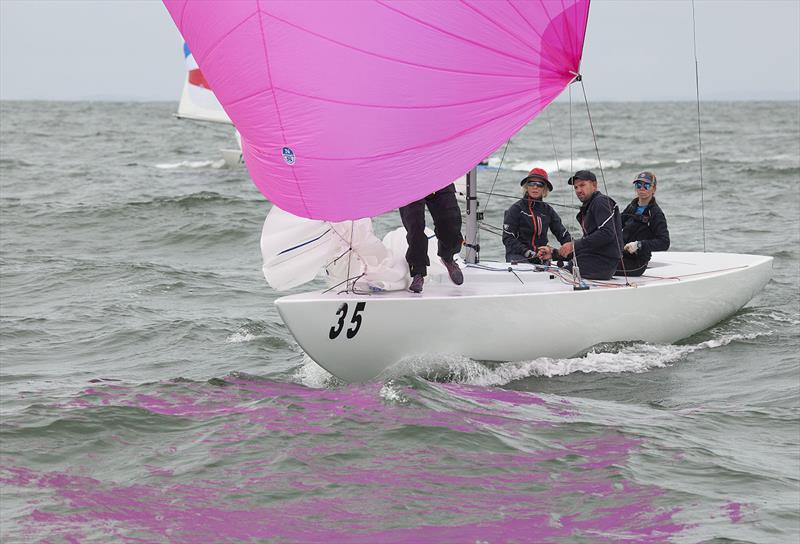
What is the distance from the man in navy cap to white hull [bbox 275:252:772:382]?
0.53 ft

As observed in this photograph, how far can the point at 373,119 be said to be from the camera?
17.5 feet

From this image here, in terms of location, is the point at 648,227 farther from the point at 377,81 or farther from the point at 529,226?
the point at 377,81

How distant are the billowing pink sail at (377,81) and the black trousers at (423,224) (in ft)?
2.07

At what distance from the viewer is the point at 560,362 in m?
6.41

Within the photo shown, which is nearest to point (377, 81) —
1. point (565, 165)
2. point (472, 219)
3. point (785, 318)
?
point (472, 219)

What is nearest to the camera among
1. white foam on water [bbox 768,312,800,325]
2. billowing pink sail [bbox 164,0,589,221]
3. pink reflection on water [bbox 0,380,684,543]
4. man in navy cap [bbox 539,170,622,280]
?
pink reflection on water [bbox 0,380,684,543]

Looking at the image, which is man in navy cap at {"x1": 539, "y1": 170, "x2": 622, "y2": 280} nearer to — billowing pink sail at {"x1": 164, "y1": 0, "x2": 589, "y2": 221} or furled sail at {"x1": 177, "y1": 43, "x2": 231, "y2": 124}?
billowing pink sail at {"x1": 164, "y1": 0, "x2": 589, "y2": 221}

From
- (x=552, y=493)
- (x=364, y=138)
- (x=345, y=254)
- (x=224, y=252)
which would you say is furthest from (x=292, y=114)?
(x=224, y=252)

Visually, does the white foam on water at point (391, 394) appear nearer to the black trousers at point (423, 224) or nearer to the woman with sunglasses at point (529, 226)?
the black trousers at point (423, 224)

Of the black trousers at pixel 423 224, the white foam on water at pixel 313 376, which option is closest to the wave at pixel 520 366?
the white foam on water at pixel 313 376

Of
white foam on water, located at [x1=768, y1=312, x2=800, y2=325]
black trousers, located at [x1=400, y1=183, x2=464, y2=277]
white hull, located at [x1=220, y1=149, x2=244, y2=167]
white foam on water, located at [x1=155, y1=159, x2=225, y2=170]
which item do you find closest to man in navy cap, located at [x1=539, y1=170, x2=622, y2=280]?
black trousers, located at [x1=400, y1=183, x2=464, y2=277]

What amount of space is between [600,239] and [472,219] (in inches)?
34.6

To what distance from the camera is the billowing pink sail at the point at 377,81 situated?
5164 millimetres

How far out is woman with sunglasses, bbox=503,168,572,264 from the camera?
7199mm
